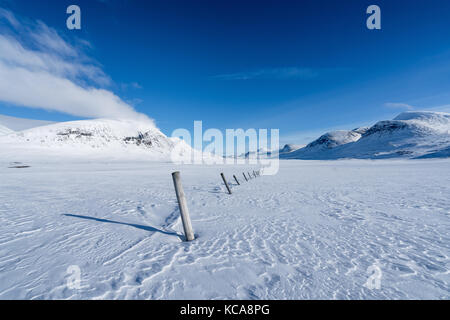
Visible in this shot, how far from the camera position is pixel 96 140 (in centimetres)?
13125

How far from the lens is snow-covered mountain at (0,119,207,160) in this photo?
9939 centimetres

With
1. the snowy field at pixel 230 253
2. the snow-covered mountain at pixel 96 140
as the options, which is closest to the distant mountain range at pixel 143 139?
the snow-covered mountain at pixel 96 140

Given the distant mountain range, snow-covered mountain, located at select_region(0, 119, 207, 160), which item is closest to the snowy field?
snow-covered mountain, located at select_region(0, 119, 207, 160)

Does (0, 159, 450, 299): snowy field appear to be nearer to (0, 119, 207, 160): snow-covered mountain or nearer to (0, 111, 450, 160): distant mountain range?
(0, 119, 207, 160): snow-covered mountain

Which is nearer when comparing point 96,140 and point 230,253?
point 230,253

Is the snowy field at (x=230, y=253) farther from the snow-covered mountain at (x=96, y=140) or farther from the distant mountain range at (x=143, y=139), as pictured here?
the distant mountain range at (x=143, y=139)

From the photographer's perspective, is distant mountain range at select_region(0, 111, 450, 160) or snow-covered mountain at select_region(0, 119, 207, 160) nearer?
snow-covered mountain at select_region(0, 119, 207, 160)

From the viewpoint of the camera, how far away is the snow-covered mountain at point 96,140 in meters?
99.4

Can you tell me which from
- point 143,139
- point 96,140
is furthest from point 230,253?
point 143,139

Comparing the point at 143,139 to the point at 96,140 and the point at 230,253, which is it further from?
the point at 230,253

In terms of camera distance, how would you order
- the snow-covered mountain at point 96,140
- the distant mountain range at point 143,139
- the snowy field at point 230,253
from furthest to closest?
the distant mountain range at point 143,139 → the snow-covered mountain at point 96,140 → the snowy field at point 230,253

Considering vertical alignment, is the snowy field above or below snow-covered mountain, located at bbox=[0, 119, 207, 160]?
below

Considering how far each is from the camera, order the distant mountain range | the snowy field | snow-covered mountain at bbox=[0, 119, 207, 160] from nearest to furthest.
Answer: the snowy field, snow-covered mountain at bbox=[0, 119, 207, 160], the distant mountain range
